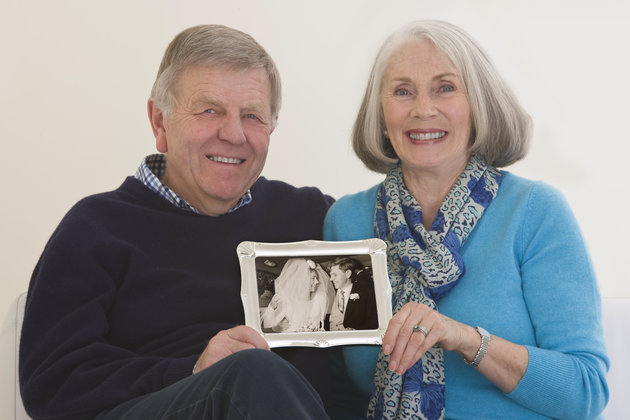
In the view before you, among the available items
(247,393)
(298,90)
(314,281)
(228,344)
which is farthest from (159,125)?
(298,90)

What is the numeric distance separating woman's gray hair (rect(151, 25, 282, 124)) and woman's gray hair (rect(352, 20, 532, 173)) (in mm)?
311

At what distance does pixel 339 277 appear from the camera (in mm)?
1914

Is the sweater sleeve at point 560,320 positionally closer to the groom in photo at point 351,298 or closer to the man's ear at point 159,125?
the groom in photo at point 351,298

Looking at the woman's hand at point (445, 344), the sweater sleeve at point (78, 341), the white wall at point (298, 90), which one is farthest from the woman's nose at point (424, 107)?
the white wall at point (298, 90)

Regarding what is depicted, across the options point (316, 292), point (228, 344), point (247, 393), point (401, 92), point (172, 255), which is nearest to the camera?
point (247, 393)

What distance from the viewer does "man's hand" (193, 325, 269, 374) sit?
5.55 ft

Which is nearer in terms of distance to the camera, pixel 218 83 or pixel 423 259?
pixel 423 259

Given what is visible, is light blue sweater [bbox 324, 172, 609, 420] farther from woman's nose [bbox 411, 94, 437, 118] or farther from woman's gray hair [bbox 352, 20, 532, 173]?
woman's nose [bbox 411, 94, 437, 118]

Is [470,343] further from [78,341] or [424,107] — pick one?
[78,341]

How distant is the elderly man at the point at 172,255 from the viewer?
176 centimetres

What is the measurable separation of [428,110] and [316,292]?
21.9 inches

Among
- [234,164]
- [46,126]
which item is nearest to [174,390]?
[234,164]

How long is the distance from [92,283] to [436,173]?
3.05 feet

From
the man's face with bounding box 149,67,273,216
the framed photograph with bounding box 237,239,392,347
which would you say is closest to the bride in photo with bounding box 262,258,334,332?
the framed photograph with bounding box 237,239,392,347
